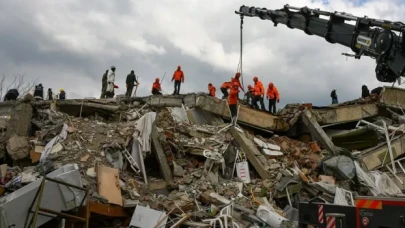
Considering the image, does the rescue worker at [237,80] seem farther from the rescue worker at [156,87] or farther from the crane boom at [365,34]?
the rescue worker at [156,87]

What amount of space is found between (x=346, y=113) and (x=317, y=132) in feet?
6.08

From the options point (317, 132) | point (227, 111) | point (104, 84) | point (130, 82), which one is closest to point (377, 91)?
point (317, 132)

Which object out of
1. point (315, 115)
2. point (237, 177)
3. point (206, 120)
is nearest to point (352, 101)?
point (315, 115)

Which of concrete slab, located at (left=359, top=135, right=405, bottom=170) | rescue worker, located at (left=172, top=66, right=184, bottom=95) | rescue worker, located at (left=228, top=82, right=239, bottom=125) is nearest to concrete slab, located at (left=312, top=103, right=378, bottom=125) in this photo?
concrete slab, located at (left=359, top=135, right=405, bottom=170)

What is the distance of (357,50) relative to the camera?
8.41 meters

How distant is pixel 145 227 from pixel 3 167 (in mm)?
3506

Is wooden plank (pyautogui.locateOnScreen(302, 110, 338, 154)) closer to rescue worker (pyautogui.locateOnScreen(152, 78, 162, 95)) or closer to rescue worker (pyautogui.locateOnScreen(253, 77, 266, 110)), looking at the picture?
rescue worker (pyautogui.locateOnScreen(253, 77, 266, 110))

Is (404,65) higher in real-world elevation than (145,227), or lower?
higher

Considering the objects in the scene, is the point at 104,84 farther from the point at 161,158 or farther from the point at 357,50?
the point at 357,50

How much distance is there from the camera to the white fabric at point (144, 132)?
988 cm

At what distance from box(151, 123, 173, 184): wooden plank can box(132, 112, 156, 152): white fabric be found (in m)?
0.13

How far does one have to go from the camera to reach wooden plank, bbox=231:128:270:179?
10.5 metres

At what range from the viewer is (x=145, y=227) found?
7695 millimetres

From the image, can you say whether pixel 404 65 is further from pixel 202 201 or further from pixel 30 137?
pixel 30 137
